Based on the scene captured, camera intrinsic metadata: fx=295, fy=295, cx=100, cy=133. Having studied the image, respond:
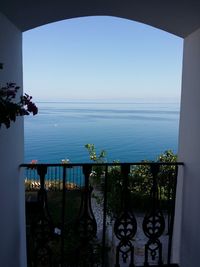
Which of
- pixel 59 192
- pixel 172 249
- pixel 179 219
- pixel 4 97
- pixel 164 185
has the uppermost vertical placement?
pixel 4 97

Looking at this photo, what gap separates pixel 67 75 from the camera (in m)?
44.9

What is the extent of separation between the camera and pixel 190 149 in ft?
7.25

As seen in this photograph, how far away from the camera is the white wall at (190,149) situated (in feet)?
6.88

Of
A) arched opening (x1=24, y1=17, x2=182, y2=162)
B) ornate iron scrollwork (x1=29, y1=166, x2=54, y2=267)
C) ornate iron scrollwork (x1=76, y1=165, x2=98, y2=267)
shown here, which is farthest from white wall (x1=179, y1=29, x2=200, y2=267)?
arched opening (x1=24, y1=17, x2=182, y2=162)

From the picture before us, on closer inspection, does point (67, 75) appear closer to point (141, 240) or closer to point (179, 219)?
point (141, 240)

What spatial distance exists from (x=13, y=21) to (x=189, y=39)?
1306mm

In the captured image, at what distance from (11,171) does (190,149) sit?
4.28 feet

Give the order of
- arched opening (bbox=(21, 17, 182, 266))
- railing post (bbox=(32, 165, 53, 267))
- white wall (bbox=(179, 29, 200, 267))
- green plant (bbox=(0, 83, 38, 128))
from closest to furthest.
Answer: green plant (bbox=(0, 83, 38, 128)) < white wall (bbox=(179, 29, 200, 267)) < railing post (bbox=(32, 165, 53, 267)) < arched opening (bbox=(21, 17, 182, 266))

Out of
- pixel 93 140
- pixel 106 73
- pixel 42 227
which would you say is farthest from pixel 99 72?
pixel 42 227

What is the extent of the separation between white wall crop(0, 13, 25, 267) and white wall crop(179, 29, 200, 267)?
1279 millimetres

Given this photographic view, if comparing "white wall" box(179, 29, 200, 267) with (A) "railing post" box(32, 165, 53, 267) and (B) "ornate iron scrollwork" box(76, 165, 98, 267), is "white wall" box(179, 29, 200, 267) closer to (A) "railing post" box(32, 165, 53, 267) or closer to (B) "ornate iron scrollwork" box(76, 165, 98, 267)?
(B) "ornate iron scrollwork" box(76, 165, 98, 267)

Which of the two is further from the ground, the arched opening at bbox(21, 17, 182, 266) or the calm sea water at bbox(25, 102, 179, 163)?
the arched opening at bbox(21, 17, 182, 266)

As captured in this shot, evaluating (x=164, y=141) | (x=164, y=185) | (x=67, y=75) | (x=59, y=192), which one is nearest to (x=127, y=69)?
(x=67, y=75)

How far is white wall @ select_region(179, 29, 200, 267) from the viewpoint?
2.10m
